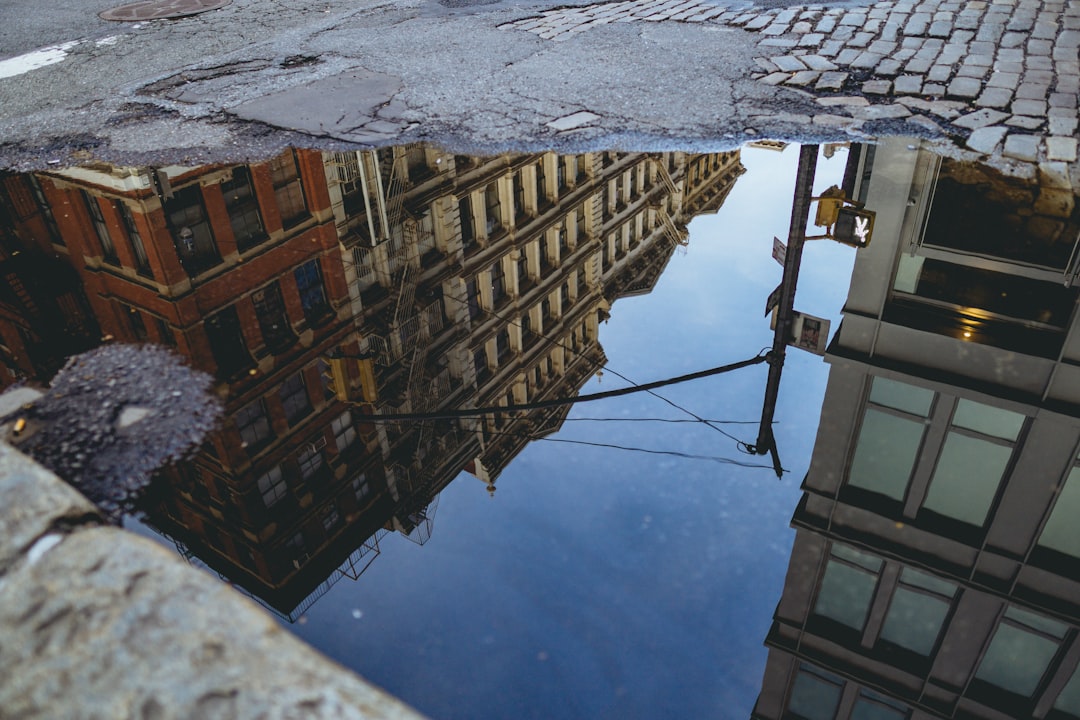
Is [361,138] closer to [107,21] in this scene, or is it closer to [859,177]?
[859,177]

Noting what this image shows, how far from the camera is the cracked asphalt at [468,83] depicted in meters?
7.52

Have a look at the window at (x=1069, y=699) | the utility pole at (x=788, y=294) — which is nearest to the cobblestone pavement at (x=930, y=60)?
the utility pole at (x=788, y=294)

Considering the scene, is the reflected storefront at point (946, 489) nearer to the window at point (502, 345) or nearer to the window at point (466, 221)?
the window at point (502, 345)

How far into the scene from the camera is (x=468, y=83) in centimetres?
898

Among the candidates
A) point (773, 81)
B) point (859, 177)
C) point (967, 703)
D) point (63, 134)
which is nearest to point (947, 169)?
point (859, 177)

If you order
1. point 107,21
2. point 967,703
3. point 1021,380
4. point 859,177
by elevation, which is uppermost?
point 107,21

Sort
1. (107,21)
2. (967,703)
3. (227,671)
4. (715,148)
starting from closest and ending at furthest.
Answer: (227,671)
(967,703)
(715,148)
(107,21)

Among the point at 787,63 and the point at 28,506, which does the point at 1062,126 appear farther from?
the point at 28,506

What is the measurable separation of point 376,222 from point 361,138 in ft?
5.33

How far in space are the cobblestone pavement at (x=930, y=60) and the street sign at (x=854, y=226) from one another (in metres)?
1.50

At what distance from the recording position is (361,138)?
25.2ft

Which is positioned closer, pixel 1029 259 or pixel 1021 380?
pixel 1021 380

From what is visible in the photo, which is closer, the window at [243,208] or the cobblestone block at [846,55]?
the window at [243,208]

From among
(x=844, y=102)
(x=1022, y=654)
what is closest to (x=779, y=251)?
(x=844, y=102)
